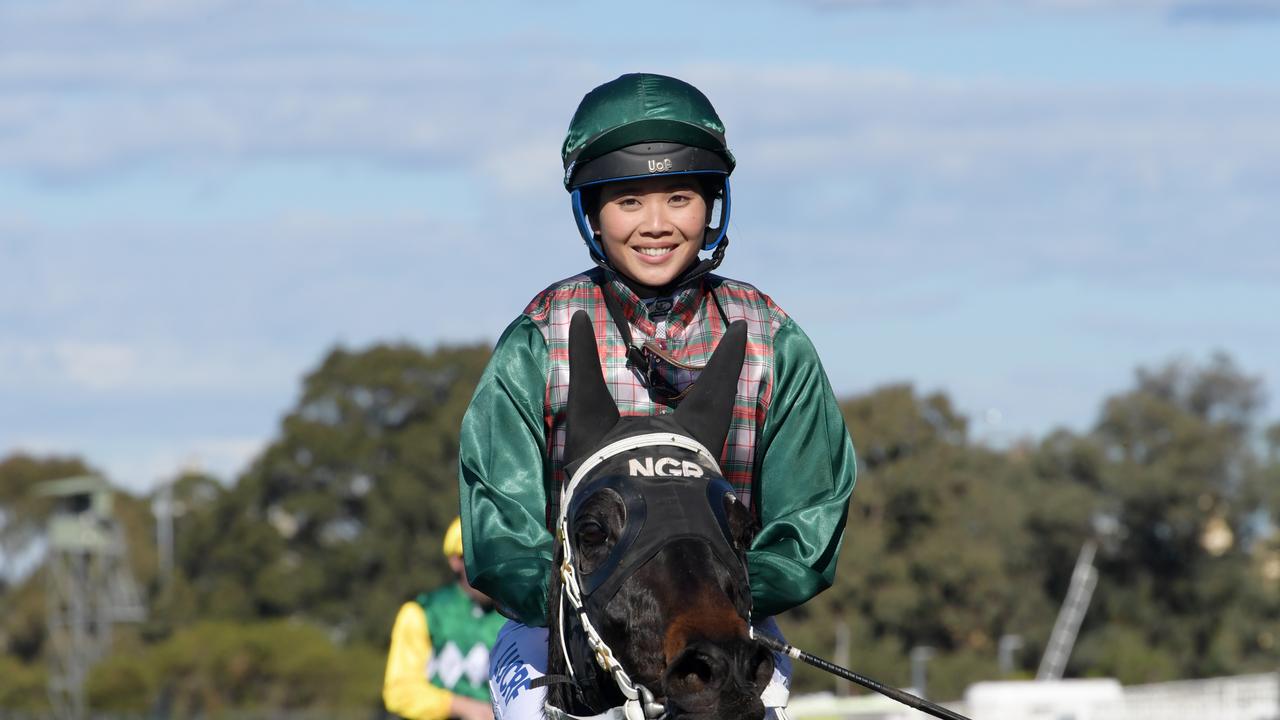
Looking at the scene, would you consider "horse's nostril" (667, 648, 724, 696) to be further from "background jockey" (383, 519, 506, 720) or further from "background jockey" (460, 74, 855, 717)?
"background jockey" (383, 519, 506, 720)

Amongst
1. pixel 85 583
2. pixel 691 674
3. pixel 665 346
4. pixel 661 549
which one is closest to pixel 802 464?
pixel 665 346

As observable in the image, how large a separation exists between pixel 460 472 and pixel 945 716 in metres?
1.21

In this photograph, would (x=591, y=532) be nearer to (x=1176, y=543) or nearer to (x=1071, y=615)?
(x=1071, y=615)

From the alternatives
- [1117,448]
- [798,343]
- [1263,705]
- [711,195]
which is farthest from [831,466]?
[1117,448]

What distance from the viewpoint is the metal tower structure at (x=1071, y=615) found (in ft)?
151

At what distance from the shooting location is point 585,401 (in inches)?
163

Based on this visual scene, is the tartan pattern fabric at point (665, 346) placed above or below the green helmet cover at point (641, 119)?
below

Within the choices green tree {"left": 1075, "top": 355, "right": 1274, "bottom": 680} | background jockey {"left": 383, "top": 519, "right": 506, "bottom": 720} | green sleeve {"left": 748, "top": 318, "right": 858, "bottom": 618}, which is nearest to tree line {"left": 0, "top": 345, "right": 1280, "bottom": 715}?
green tree {"left": 1075, "top": 355, "right": 1274, "bottom": 680}

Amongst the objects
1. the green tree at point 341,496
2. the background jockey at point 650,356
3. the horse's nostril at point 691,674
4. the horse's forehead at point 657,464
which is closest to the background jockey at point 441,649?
the background jockey at point 650,356

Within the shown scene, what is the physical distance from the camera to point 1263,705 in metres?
24.2

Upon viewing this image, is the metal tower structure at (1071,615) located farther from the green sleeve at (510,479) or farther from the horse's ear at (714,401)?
the horse's ear at (714,401)

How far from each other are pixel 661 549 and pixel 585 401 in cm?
47

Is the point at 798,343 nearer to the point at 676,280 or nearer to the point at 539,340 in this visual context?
the point at 676,280

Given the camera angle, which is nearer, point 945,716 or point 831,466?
point 945,716
